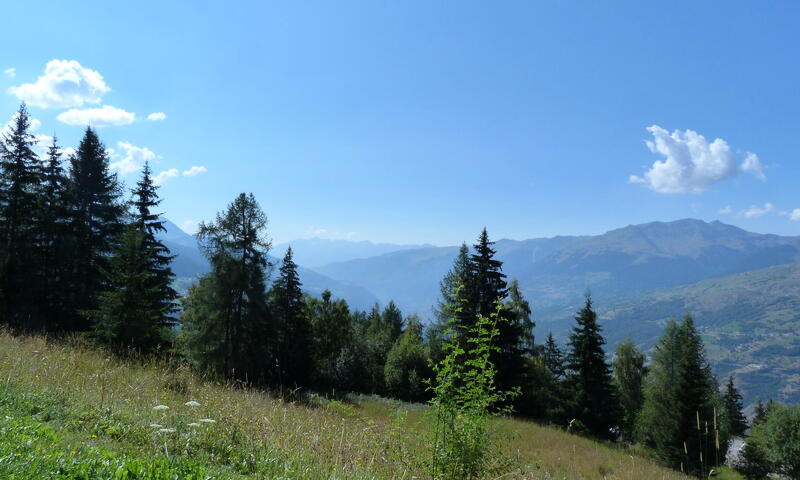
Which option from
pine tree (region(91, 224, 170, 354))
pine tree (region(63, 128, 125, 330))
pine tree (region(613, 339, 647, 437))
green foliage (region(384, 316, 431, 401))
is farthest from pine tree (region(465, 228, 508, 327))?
pine tree (region(613, 339, 647, 437))

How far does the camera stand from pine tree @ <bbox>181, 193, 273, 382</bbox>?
2209 centimetres

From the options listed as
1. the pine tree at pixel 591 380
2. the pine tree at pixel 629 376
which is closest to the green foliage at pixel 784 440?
the pine tree at pixel 629 376

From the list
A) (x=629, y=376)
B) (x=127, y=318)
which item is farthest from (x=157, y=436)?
(x=629, y=376)

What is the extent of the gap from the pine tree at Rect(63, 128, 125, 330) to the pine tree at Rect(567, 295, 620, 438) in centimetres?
3000

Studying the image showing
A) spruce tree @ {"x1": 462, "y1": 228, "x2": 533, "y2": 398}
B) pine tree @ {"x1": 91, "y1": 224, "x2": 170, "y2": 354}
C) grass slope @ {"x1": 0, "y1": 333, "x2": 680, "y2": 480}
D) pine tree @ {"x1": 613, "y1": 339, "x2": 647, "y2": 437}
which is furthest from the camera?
pine tree @ {"x1": 613, "y1": 339, "x2": 647, "y2": 437}

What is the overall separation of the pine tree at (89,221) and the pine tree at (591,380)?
30.0 metres

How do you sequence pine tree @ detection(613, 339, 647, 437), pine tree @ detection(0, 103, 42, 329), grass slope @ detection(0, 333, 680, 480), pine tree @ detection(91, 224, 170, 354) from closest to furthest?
grass slope @ detection(0, 333, 680, 480) → pine tree @ detection(91, 224, 170, 354) → pine tree @ detection(0, 103, 42, 329) → pine tree @ detection(613, 339, 647, 437)

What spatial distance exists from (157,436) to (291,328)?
1072 inches

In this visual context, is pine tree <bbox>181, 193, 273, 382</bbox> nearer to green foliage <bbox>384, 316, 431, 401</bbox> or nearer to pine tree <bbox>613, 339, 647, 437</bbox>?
green foliage <bbox>384, 316, 431, 401</bbox>

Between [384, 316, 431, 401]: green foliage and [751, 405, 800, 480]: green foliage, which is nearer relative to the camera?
[384, 316, 431, 401]: green foliage

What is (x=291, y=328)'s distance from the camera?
1196 inches

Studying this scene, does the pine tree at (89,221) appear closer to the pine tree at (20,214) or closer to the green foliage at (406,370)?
the pine tree at (20,214)

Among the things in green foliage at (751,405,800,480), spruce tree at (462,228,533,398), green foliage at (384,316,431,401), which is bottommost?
green foliage at (751,405,800,480)

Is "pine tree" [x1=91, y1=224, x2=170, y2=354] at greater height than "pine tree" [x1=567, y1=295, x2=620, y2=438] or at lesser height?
greater
